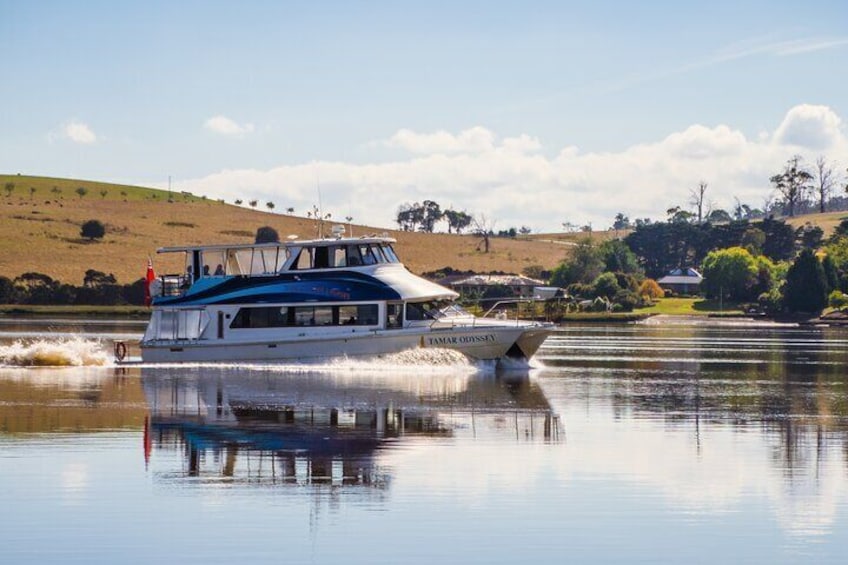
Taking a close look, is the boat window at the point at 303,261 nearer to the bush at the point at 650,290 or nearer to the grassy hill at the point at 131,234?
the grassy hill at the point at 131,234

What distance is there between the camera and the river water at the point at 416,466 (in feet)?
66.9

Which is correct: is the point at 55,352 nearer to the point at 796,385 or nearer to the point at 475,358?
the point at 475,358

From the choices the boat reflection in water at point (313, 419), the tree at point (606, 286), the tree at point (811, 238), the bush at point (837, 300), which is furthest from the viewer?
the tree at point (811, 238)

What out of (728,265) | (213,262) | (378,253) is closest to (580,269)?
(728,265)

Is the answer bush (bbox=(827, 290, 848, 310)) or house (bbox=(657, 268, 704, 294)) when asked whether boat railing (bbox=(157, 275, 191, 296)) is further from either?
house (bbox=(657, 268, 704, 294))

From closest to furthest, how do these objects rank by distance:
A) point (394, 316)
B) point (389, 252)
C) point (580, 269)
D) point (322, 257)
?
point (394, 316)
point (322, 257)
point (389, 252)
point (580, 269)

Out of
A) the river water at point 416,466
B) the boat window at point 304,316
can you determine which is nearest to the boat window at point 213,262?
the boat window at point 304,316

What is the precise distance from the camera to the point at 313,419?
34594 millimetres

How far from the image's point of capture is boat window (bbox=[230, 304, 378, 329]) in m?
49.8

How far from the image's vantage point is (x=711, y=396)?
42.8 metres

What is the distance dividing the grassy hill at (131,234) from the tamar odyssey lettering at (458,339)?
3430 inches

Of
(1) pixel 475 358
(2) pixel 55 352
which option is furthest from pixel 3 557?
(2) pixel 55 352

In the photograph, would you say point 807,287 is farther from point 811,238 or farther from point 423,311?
point 423,311

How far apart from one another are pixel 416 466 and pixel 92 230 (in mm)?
133796
